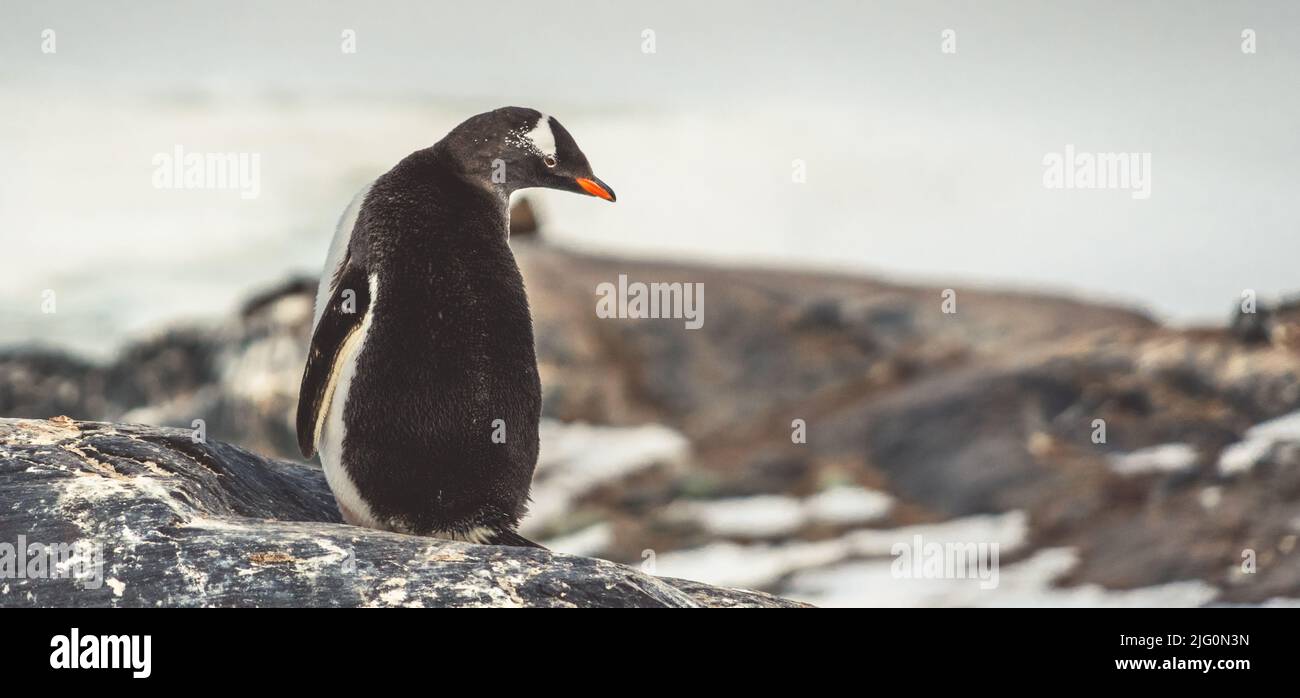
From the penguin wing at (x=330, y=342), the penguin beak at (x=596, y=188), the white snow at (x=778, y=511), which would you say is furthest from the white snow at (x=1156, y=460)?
the penguin wing at (x=330, y=342)

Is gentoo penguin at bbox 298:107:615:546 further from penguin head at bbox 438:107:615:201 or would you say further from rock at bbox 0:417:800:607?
rock at bbox 0:417:800:607

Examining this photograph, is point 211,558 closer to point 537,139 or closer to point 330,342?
point 330,342

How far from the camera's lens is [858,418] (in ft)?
73.7

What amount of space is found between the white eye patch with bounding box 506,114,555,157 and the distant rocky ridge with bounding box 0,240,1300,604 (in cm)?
1212

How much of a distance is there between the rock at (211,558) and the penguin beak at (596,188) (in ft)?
5.60

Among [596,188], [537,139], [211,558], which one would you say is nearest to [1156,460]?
[596,188]

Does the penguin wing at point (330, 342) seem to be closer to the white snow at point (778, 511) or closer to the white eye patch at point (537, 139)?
the white eye patch at point (537, 139)

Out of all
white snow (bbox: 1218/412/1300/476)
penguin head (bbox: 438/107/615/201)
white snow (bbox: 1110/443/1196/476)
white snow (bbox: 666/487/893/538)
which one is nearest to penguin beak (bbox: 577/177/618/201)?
penguin head (bbox: 438/107/615/201)

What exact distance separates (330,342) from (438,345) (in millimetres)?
509

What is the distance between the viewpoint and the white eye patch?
589 centimetres

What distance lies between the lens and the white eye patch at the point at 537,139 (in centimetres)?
589
